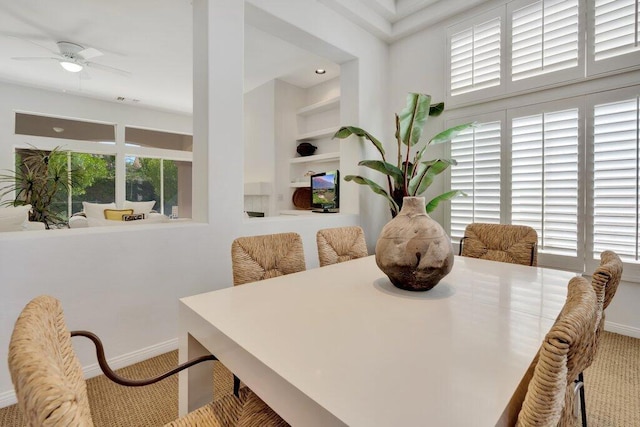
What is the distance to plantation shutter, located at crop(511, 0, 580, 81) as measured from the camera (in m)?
2.54

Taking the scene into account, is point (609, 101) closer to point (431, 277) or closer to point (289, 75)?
point (431, 277)

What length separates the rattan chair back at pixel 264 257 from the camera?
154cm

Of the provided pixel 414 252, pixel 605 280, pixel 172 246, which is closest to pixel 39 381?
pixel 414 252

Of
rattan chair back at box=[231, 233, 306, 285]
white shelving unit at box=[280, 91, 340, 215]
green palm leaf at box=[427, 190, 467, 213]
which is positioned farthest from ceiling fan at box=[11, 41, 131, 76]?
green palm leaf at box=[427, 190, 467, 213]

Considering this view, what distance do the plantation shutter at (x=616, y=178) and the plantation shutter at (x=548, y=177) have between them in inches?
5.4

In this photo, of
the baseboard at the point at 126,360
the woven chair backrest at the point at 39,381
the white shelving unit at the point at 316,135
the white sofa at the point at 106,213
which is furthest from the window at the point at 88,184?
the woven chair backrest at the point at 39,381

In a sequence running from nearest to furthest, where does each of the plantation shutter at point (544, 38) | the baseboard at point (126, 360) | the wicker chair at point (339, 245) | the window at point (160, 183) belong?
the baseboard at point (126, 360) → the wicker chair at point (339, 245) → the plantation shutter at point (544, 38) → the window at point (160, 183)

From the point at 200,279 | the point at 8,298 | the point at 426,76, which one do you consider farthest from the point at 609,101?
the point at 8,298

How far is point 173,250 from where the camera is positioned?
2170mm

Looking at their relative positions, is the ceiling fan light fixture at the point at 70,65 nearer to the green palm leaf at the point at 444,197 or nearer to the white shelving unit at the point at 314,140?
the white shelving unit at the point at 314,140

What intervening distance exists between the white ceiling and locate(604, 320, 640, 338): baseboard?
11.5ft

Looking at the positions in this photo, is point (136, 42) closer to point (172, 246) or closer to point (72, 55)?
point (72, 55)

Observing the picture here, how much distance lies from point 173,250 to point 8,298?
33.4 inches

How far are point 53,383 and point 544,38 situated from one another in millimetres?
3712
